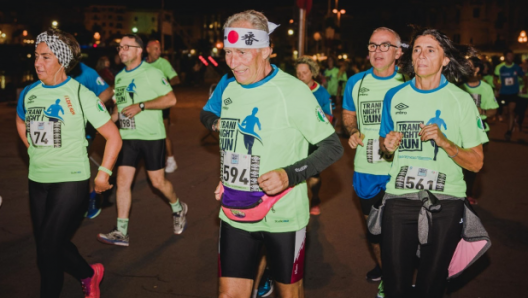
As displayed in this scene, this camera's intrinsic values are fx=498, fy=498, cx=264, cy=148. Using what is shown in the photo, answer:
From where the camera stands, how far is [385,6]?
3644 inches

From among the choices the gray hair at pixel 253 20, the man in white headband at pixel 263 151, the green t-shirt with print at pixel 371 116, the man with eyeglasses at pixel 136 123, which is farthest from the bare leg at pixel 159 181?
the gray hair at pixel 253 20

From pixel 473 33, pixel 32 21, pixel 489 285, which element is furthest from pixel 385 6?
pixel 489 285

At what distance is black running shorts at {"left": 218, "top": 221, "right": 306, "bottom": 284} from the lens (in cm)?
297

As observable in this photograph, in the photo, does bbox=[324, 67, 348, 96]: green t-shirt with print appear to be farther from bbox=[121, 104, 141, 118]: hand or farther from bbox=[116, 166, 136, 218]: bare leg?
bbox=[116, 166, 136, 218]: bare leg

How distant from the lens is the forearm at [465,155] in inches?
119

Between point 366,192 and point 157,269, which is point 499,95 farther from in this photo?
point 157,269

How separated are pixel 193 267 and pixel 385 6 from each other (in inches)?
3729

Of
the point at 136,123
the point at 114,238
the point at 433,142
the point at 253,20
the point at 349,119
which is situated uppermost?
the point at 253,20

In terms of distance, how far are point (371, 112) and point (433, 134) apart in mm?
1603

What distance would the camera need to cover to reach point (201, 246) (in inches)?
222

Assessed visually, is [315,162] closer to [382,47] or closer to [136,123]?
[382,47]

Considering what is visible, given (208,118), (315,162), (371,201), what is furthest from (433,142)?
(208,118)

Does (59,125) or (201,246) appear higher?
(59,125)

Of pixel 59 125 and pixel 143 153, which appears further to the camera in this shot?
pixel 143 153
